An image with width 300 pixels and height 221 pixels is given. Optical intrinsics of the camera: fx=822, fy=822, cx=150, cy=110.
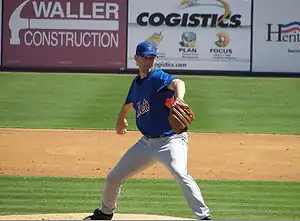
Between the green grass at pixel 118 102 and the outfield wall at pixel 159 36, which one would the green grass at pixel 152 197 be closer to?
the green grass at pixel 118 102

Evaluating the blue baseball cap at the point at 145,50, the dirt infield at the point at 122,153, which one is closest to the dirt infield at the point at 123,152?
the dirt infield at the point at 122,153

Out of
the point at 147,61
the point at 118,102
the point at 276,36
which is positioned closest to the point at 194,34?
the point at 276,36

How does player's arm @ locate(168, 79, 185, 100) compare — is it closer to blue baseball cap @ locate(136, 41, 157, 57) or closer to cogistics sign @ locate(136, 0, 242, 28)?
blue baseball cap @ locate(136, 41, 157, 57)

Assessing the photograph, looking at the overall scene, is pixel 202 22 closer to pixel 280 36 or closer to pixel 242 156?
pixel 280 36

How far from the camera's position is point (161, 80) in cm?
790

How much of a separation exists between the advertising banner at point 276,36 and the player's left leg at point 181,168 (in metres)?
24.2

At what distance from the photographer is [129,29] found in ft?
105

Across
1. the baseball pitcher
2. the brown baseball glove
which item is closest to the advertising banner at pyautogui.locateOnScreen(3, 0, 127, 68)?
the baseball pitcher

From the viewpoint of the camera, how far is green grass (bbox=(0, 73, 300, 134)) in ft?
63.5

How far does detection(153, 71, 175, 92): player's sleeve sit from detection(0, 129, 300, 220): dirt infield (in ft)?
16.6

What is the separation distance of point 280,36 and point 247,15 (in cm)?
152

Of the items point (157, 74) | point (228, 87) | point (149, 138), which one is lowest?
point (228, 87)

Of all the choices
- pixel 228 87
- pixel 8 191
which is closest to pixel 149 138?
pixel 8 191

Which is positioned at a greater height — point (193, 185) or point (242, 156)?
point (193, 185)
